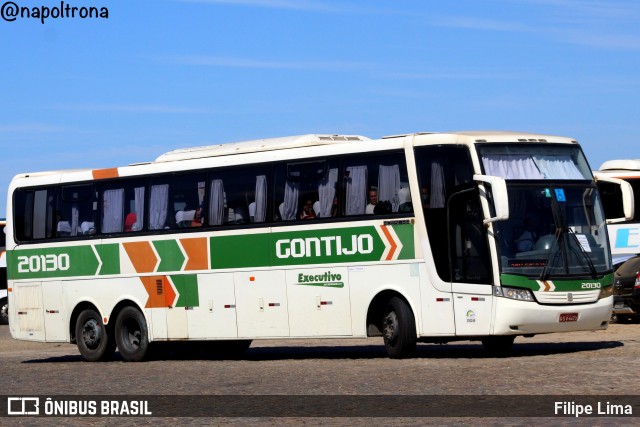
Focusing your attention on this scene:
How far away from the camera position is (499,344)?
73.5ft

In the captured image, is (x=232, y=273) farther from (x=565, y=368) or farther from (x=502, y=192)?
(x=565, y=368)

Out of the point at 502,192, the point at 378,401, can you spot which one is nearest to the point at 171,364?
the point at 502,192

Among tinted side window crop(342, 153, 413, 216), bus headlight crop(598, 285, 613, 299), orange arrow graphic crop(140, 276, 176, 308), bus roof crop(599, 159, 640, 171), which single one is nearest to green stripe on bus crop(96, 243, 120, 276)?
orange arrow graphic crop(140, 276, 176, 308)

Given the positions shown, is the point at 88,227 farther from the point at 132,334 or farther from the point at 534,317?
the point at 534,317

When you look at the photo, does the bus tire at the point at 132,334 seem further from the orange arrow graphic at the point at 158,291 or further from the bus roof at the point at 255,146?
the bus roof at the point at 255,146

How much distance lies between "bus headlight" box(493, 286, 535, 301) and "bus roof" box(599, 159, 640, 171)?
20.9 metres

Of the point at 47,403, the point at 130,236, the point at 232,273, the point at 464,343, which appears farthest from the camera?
the point at 464,343

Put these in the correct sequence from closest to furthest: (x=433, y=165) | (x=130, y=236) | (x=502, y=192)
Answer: (x=502, y=192) → (x=433, y=165) → (x=130, y=236)

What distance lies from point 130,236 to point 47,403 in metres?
10.1

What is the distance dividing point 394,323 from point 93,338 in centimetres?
757

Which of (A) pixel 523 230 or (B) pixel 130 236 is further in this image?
(B) pixel 130 236

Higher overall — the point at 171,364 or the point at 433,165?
the point at 433,165

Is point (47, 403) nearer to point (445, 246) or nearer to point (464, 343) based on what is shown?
point (445, 246)

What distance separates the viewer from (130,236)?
26.0 meters
